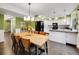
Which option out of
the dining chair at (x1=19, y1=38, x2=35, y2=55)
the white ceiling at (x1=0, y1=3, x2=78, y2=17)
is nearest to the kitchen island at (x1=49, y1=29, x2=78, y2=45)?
the white ceiling at (x1=0, y1=3, x2=78, y2=17)

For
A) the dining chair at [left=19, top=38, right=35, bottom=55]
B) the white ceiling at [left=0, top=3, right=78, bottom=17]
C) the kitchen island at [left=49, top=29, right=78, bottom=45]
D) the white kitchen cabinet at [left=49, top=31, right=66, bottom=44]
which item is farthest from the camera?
the white kitchen cabinet at [left=49, top=31, right=66, bottom=44]

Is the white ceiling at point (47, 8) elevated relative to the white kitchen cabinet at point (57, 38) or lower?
elevated

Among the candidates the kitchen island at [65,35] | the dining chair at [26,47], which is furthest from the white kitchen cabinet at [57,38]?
the dining chair at [26,47]

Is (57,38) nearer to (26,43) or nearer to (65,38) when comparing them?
(65,38)

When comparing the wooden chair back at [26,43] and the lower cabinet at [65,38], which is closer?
the wooden chair back at [26,43]

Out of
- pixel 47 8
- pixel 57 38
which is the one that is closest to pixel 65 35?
pixel 57 38

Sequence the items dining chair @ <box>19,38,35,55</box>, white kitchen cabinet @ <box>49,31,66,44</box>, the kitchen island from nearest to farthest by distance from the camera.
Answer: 1. dining chair @ <box>19,38,35,55</box>
2. the kitchen island
3. white kitchen cabinet @ <box>49,31,66,44</box>

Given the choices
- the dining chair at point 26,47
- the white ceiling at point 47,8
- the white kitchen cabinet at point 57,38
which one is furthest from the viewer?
the white kitchen cabinet at point 57,38

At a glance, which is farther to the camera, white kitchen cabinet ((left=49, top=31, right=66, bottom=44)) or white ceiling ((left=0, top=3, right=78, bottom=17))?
white kitchen cabinet ((left=49, top=31, right=66, bottom=44))

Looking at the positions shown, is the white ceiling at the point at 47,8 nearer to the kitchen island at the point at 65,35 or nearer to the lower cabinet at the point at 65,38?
the kitchen island at the point at 65,35

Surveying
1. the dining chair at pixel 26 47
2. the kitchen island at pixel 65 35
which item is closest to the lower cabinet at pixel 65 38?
the kitchen island at pixel 65 35

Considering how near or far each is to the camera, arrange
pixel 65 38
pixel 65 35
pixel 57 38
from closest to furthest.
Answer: pixel 65 38 → pixel 57 38 → pixel 65 35

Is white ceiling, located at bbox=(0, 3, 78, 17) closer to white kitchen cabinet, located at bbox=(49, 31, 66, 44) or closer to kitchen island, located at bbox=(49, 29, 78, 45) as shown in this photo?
kitchen island, located at bbox=(49, 29, 78, 45)

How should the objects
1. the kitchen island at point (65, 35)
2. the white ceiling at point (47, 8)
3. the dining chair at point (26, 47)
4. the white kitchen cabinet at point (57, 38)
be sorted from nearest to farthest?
the white ceiling at point (47, 8) → the dining chair at point (26, 47) → the kitchen island at point (65, 35) → the white kitchen cabinet at point (57, 38)
